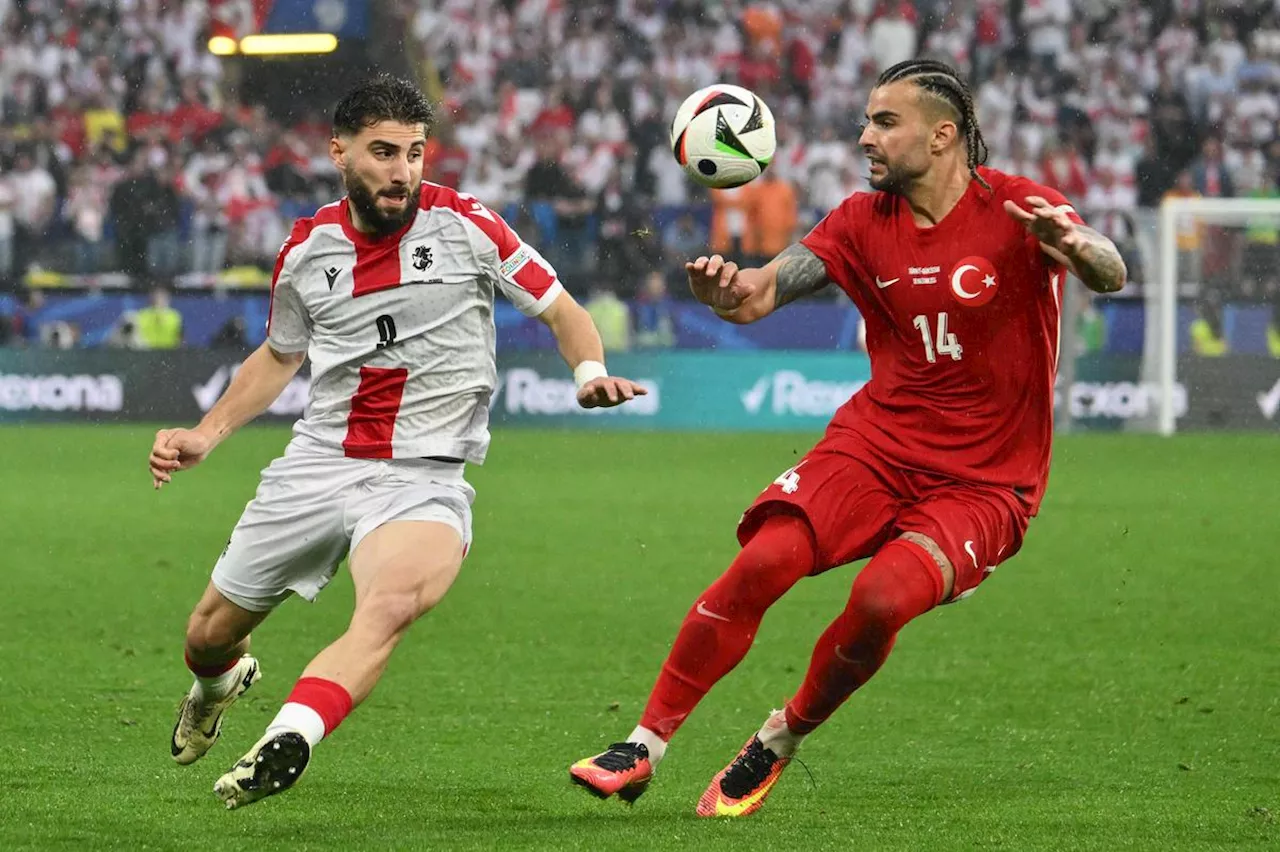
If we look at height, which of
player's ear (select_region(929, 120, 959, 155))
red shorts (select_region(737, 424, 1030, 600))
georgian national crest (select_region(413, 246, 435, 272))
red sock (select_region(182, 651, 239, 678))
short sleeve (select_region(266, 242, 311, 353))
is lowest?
red sock (select_region(182, 651, 239, 678))

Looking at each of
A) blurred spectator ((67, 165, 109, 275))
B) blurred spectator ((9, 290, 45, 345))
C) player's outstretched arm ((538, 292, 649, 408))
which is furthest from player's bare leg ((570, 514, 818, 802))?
blurred spectator ((67, 165, 109, 275))

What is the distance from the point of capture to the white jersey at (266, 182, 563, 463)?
5840 millimetres

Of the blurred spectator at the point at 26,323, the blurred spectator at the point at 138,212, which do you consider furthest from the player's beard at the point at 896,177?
the blurred spectator at the point at 138,212

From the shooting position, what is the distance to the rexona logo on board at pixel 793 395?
67.1 ft

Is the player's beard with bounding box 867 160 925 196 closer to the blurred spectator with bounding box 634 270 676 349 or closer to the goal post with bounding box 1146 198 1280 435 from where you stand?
the blurred spectator with bounding box 634 270 676 349

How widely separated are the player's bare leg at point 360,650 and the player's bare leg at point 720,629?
2.26 ft

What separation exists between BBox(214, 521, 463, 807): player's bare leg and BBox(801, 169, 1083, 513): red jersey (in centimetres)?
132

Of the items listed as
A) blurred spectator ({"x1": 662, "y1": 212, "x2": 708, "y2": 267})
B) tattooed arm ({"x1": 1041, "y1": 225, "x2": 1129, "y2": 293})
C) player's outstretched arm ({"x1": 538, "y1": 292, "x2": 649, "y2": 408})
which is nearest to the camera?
tattooed arm ({"x1": 1041, "y1": 225, "x2": 1129, "y2": 293})

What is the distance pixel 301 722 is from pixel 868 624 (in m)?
1.59

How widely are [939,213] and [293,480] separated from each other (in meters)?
2.04

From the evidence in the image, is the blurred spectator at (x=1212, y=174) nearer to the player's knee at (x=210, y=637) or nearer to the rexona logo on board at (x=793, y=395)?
the rexona logo on board at (x=793, y=395)

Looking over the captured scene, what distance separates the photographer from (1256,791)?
238 inches

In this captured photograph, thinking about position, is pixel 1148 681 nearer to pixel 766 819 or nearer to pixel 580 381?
pixel 766 819

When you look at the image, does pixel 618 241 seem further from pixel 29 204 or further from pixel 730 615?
pixel 730 615
